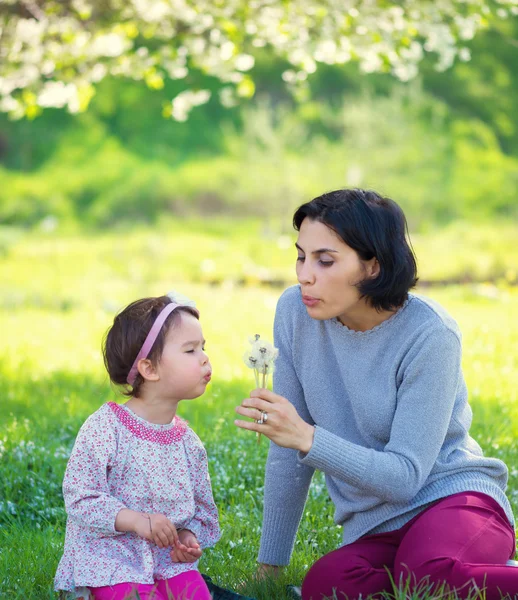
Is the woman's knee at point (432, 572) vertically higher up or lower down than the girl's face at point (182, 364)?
lower down

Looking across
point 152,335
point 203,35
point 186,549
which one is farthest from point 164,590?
point 203,35

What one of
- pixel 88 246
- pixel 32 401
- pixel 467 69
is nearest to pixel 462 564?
pixel 32 401

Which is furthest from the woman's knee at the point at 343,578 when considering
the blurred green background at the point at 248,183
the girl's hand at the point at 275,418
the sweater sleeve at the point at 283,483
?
the blurred green background at the point at 248,183

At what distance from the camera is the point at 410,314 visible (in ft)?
8.34

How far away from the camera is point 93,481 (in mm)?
2305

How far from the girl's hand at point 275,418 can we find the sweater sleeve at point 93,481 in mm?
370

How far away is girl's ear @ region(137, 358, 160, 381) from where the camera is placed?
2.41m

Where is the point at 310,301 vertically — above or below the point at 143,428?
above

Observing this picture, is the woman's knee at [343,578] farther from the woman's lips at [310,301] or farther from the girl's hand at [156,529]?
the woman's lips at [310,301]

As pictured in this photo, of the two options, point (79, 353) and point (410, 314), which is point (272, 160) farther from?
point (410, 314)

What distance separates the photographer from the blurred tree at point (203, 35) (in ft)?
18.1

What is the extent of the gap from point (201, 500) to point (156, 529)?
0.28m

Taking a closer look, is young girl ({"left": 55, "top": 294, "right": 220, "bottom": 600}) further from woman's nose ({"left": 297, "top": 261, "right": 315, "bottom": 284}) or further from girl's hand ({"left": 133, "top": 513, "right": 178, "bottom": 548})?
woman's nose ({"left": 297, "top": 261, "right": 315, "bottom": 284})

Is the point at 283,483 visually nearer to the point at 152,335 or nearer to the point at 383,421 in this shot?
the point at 383,421
